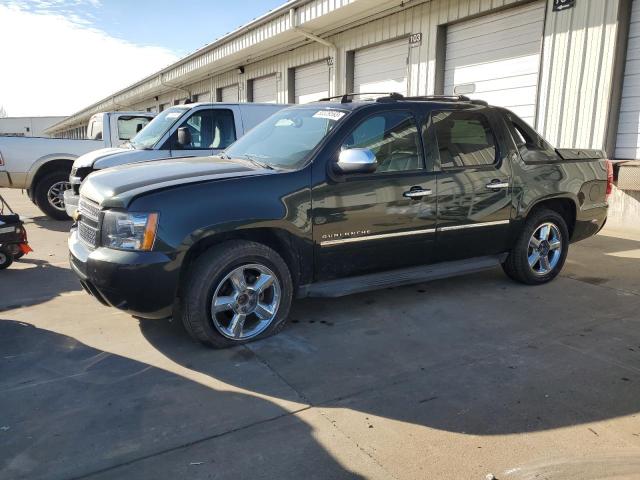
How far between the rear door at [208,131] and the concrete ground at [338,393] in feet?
11.3

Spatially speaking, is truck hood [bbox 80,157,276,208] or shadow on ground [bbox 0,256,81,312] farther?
shadow on ground [bbox 0,256,81,312]

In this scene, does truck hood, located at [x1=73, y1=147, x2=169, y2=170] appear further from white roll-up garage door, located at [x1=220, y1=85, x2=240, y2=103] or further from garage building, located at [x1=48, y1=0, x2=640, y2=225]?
white roll-up garage door, located at [x1=220, y1=85, x2=240, y2=103]

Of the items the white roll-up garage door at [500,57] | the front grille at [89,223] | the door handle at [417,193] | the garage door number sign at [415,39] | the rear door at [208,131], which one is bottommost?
the front grille at [89,223]

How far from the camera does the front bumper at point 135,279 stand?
345 cm

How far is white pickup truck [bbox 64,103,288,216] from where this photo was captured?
24.5 feet

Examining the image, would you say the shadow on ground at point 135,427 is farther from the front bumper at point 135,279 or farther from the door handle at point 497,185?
the door handle at point 497,185

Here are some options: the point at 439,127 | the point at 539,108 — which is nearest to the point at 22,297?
the point at 439,127

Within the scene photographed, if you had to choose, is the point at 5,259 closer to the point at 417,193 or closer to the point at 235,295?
the point at 235,295

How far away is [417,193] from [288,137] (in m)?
1.23

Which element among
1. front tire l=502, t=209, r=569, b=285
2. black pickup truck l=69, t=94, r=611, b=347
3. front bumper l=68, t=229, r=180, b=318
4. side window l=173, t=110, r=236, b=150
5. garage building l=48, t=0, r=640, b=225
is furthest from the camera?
garage building l=48, t=0, r=640, b=225

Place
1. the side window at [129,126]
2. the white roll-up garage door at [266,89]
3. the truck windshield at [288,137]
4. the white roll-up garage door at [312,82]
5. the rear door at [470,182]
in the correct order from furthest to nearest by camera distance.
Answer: the white roll-up garage door at [266,89], the white roll-up garage door at [312,82], the side window at [129,126], the rear door at [470,182], the truck windshield at [288,137]

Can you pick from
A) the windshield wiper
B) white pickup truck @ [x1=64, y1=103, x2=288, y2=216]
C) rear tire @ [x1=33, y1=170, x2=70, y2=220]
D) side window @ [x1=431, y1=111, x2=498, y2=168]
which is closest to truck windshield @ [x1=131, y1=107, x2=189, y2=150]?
white pickup truck @ [x1=64, y1=103, x2=288, y2=216]

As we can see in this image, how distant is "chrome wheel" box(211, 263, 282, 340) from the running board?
0.94 feet

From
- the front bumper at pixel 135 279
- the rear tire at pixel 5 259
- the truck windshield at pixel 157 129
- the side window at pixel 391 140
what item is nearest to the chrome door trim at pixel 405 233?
the side window at pixel 391 140
